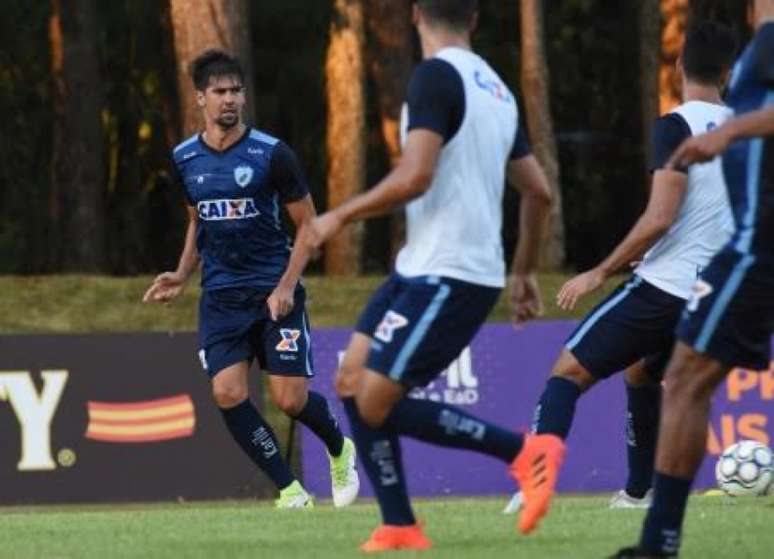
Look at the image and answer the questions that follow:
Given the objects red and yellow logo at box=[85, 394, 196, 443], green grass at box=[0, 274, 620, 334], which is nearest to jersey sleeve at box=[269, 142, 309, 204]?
red and yellow logo at box=[85, 394, 196, 443]

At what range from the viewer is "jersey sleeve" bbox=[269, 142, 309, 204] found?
506 inches

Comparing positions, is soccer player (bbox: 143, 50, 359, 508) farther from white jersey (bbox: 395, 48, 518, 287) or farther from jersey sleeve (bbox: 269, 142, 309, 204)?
white jersey (bbox: 395, 48, 518, 287)

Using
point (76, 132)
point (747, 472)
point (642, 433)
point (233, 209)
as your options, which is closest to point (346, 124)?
point (76, 132)

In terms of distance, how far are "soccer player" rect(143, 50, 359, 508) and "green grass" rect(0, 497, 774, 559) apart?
1142mm

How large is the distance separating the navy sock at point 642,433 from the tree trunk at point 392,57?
16801 mm

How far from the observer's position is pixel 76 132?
33031 mm

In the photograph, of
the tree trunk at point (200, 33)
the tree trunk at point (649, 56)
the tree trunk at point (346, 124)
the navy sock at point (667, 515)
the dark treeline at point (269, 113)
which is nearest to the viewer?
the navy sock at point (667, 515)

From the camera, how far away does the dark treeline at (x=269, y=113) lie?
35.8 m

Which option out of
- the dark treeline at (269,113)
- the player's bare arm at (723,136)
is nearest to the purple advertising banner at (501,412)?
the player's bare arm at (723,136)

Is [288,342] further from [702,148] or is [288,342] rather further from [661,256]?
[702,148]

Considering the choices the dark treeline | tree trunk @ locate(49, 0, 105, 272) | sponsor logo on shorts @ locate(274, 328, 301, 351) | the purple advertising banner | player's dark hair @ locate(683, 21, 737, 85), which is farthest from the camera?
the dark treeline

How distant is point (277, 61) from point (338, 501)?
79.2 ft

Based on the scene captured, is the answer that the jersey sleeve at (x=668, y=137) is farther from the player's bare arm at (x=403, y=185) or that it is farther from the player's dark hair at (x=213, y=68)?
the player's dark hair at (x=213, y=68)

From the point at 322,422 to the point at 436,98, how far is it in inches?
195
